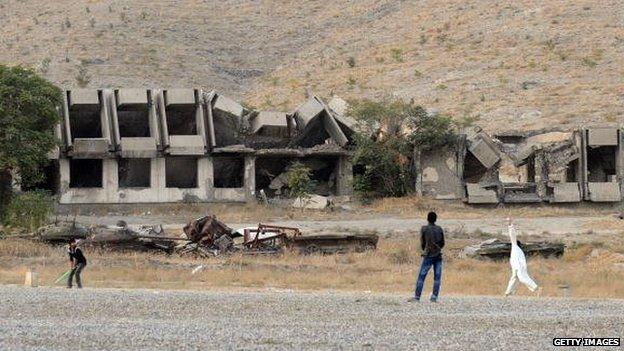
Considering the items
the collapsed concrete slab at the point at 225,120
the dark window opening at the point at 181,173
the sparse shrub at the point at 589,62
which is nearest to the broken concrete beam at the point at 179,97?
the collapsed concrete slab at the point at 225,120

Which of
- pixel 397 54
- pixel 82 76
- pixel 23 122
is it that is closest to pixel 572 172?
pixel 23 122

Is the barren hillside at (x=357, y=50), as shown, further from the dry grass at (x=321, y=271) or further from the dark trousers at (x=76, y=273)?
the dark trousers at (x=76, y=273)

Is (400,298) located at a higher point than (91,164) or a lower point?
lower

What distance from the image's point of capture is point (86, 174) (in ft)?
168

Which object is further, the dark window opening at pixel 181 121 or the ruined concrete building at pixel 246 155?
the dark window opening at pixel 181 121

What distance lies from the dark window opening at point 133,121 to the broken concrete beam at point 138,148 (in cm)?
223

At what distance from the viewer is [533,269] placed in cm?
2958

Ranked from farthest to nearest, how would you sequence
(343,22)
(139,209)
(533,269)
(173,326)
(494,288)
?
1. (343,22)
2. (139,209)
3. (533,269)
4. (494,288)
5. (173,326)

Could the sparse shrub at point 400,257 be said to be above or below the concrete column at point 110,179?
below

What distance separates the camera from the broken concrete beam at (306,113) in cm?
5031

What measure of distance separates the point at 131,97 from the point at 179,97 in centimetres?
201

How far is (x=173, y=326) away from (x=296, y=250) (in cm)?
1769

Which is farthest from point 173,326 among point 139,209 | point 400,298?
point 139,209

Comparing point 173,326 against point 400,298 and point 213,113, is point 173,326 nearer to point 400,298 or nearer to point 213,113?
point 400,298
